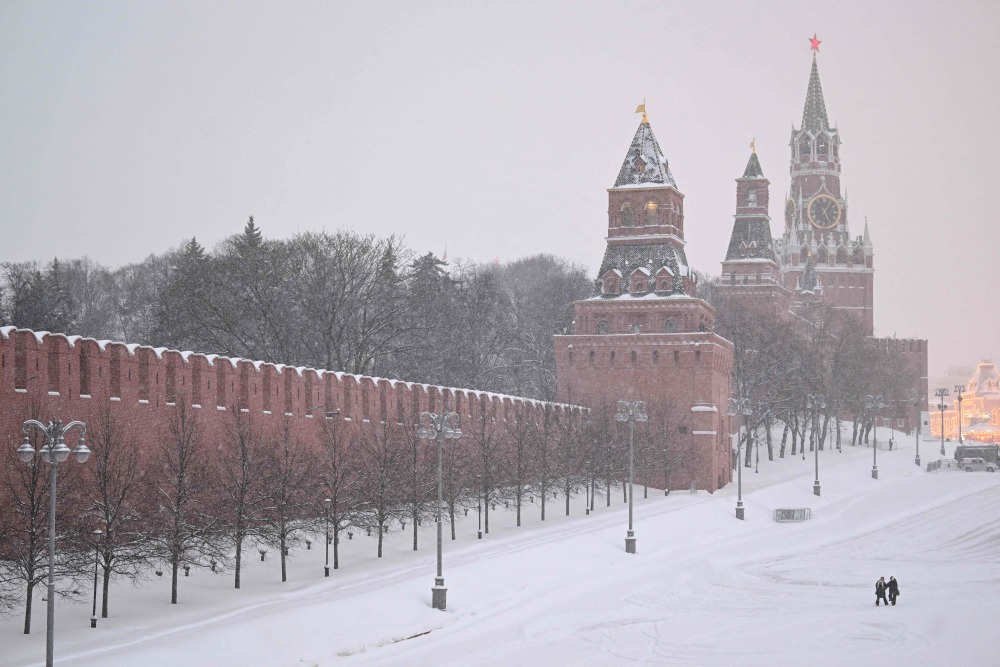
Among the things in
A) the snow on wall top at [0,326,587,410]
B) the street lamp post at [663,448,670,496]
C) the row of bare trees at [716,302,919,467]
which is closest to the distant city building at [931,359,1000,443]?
the row of bare trees at [716,302,919,467]

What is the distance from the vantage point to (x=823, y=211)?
129500 mm

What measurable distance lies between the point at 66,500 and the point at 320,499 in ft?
28.8

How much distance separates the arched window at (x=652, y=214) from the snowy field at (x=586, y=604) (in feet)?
51.9

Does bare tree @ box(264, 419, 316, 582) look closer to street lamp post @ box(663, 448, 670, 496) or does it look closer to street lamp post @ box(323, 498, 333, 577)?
street lamp post @ box(323, 498, 333, 577)

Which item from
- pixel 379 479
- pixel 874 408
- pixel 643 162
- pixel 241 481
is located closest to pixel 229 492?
pixel 241 481

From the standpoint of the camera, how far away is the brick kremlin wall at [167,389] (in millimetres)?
29219

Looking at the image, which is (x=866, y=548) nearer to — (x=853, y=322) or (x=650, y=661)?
(x=650, y=661)

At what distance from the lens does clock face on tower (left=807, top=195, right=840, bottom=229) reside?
424 ft

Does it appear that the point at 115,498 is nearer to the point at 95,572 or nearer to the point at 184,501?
the point at 184,501

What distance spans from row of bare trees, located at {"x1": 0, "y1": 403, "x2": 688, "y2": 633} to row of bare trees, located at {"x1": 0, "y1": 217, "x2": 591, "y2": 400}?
15.6m

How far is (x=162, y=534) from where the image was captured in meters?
30.3

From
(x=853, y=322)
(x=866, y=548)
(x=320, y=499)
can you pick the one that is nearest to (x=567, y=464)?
(x=866, y=548)

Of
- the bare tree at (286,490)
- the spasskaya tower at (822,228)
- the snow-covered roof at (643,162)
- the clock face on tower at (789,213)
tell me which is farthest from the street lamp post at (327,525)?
the clock face on tower at (789,213)

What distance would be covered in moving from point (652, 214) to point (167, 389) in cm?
3308
